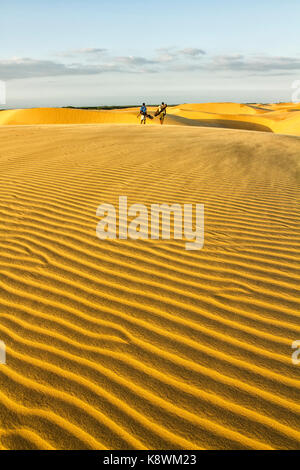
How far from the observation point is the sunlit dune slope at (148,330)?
1928mm

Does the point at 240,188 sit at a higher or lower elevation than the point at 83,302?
higher

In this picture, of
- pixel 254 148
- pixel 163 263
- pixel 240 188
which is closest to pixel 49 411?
pixel 163 263

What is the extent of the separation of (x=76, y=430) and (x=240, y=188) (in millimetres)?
5181

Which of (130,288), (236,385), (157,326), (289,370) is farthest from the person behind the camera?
(130,288)

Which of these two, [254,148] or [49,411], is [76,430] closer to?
[49,411]

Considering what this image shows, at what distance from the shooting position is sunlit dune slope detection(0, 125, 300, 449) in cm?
193

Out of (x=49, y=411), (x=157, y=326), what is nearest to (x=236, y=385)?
(x=157, y=326)

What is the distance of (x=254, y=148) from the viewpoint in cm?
1056

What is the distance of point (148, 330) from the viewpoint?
Answer: 261cm

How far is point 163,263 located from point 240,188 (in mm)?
3289

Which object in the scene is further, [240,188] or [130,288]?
[240,188]
